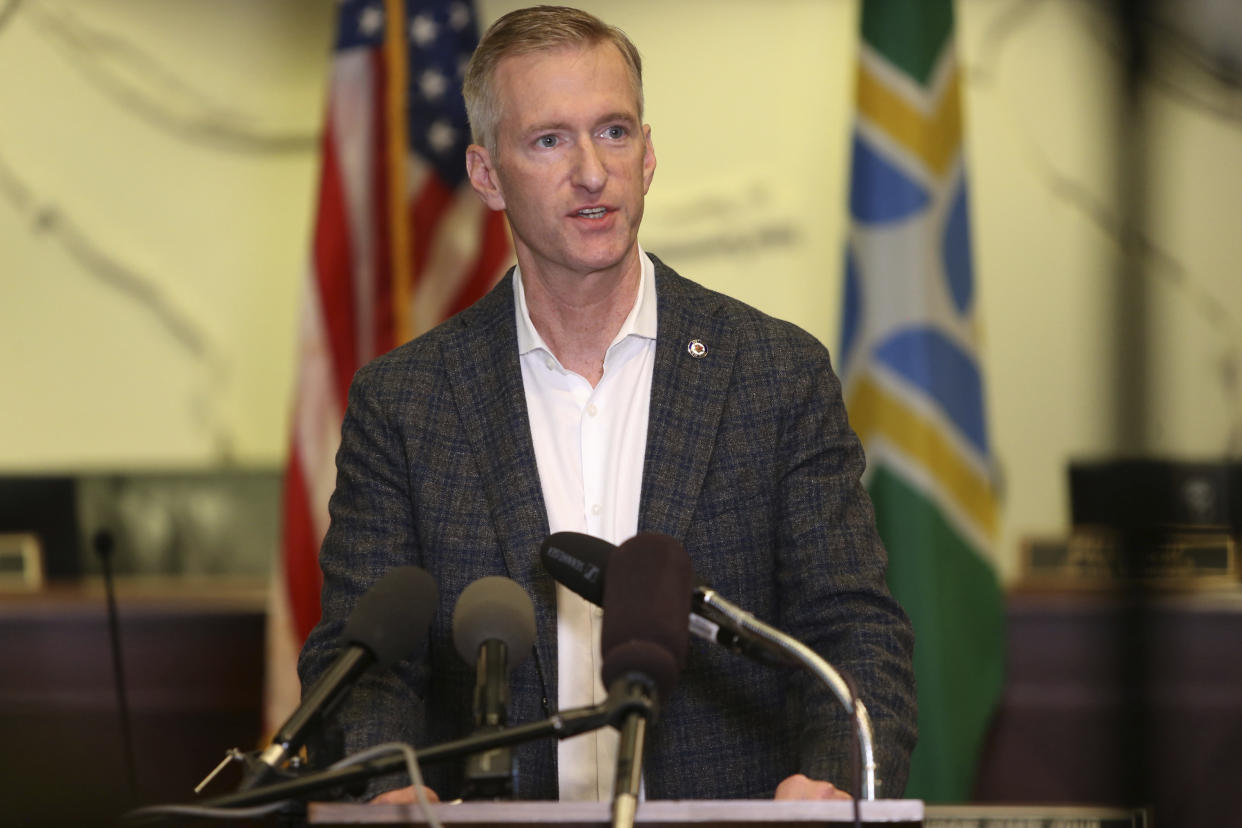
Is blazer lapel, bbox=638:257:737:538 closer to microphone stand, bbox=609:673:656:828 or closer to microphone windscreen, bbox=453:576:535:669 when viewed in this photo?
microphone windscreen, bbox=453:576:535:669

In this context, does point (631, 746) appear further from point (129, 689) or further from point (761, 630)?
point (129, 689)

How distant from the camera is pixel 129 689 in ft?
15.8

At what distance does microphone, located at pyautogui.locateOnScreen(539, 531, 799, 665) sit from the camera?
1.43 m

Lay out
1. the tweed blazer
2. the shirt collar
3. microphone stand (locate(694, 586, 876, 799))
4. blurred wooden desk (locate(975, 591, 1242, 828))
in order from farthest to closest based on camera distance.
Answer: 1. blurred wooden desk (locate(975, 591, 1242, 828))
2. the shirt collar
3. the tweed blazer
4. microphone stand (locate(694, 586, 876, 799))

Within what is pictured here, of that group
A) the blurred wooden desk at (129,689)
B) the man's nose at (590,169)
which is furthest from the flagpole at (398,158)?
the man's nose at (590,169)

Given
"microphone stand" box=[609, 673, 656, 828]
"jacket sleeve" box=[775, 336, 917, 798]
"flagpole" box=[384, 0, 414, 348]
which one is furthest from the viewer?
"flagpole" box=[384, 0, 414, 348]

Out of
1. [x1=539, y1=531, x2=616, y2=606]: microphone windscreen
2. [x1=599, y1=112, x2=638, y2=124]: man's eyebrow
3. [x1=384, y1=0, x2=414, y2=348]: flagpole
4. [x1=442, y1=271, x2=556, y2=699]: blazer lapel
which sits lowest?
[x1=539, y1=531, x2=616, y2=606]: microphone windscreen

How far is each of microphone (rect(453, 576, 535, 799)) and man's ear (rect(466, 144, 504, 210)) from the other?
99 cm

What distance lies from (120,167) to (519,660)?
4051 millimetres

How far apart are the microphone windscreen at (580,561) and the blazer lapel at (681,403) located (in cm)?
57

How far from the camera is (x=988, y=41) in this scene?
480cm

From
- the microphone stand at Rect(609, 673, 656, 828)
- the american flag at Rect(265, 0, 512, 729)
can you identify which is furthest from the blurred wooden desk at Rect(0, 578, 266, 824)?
the microphone stand at Rect(609, 673, 656, 828)

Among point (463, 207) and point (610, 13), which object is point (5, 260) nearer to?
point (463, 207)

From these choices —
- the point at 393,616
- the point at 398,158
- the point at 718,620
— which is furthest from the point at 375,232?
the point at 718,620
